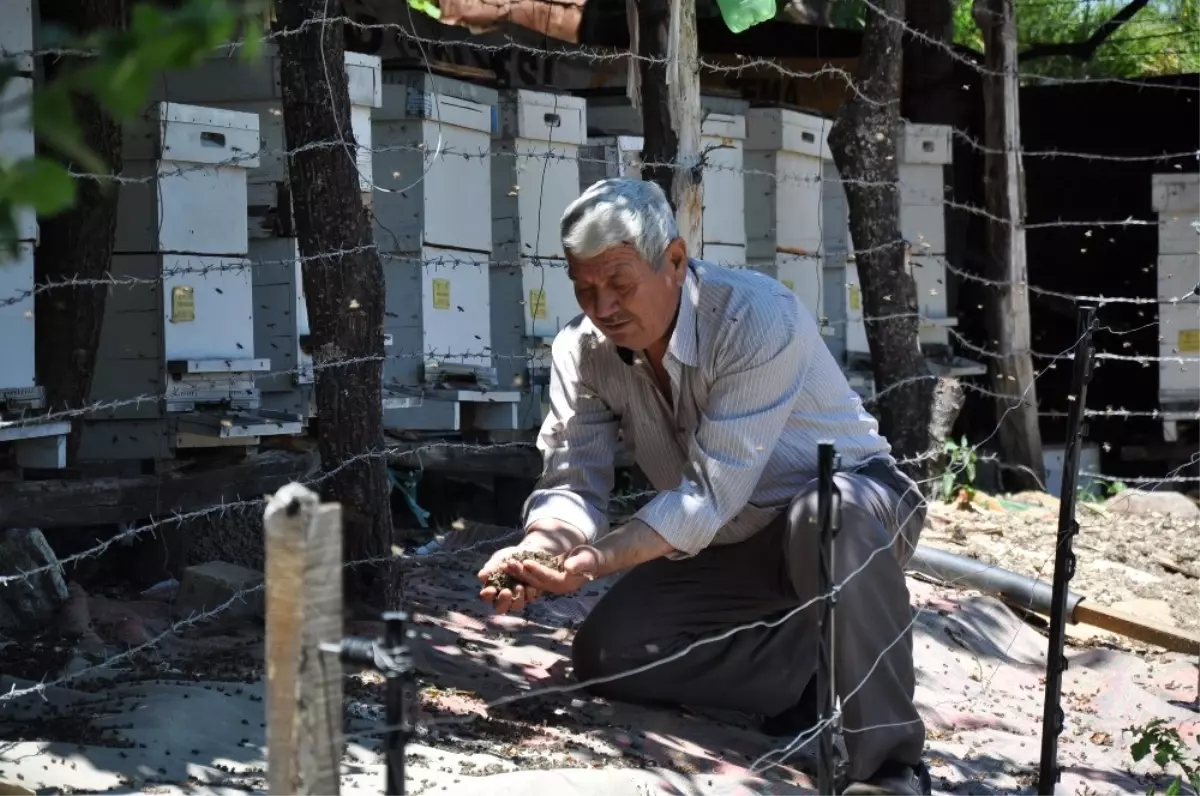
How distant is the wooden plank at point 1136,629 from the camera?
6566 millimetres

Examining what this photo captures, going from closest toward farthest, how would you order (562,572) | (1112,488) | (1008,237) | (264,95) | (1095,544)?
(562,572) → (264,95) → (1095,544) → (1008,237) → (1112,488)

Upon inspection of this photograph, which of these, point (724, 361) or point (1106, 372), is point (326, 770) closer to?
point (724, 361)

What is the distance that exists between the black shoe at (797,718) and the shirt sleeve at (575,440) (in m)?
0.83

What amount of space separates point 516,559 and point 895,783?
1.10m

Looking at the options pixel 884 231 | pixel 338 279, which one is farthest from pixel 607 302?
pixel 884 231

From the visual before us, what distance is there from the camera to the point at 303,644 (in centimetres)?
191

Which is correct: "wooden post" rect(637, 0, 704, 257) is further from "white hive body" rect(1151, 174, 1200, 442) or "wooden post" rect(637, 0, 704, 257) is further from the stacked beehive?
"white hive body" rect(1151, 174, 1200, 442)

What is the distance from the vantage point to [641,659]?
455cm

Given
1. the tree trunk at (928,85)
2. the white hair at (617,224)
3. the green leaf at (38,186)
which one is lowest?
the green leaf at (38,186)

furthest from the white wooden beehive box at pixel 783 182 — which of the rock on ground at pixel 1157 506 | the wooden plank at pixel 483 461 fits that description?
the rock on ground at pixel 1157 506

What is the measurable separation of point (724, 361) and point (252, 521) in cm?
320

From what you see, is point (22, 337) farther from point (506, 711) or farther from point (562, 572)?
point (562, 572)

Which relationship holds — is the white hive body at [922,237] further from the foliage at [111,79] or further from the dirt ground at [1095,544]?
the foliage at [111,79]

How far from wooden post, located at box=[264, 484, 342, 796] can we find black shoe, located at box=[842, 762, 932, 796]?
215 cm
